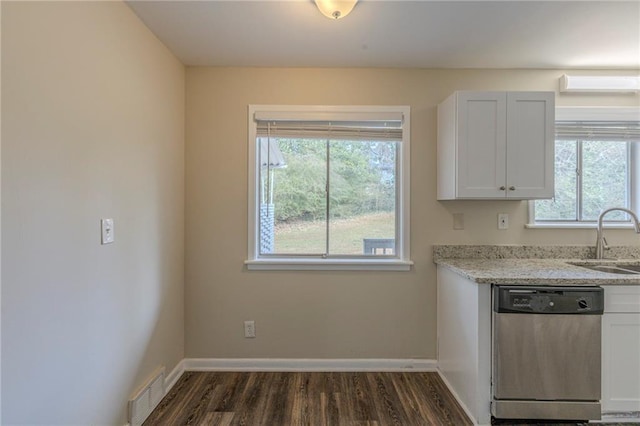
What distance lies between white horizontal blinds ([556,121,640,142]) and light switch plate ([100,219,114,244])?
3183 mm

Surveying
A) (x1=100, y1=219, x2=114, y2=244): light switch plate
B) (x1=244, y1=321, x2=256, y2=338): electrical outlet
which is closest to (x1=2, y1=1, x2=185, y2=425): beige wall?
(x1=100, y1=219, x2=114, y2=244): light switch plate

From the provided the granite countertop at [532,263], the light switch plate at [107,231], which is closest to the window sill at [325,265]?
the granite countertop at [532,263]

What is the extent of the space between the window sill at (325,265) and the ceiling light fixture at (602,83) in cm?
190

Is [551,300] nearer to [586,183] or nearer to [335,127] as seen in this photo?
[586,183]

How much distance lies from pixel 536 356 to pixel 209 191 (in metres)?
2.46

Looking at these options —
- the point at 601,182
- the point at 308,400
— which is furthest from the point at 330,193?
the point at 601,182

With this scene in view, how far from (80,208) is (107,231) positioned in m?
0.22

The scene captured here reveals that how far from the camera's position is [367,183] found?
268 cm

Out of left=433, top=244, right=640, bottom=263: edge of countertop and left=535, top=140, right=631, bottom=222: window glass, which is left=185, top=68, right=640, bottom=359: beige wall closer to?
left=433, top=244, right=640, bottom=263: edge of countertop

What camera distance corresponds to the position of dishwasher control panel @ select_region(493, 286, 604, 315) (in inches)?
72.6

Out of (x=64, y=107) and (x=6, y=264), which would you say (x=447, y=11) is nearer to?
(x=64, y=107)

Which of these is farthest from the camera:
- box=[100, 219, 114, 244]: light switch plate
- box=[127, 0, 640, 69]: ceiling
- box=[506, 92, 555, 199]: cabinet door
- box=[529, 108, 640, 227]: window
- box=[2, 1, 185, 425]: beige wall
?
box=[529, 108, 640, 227]: window

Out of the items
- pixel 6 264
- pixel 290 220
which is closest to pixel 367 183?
pixel 290 220

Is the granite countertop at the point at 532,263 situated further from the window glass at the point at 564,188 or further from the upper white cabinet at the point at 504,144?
the upper white cabinet at the point at 504,144
